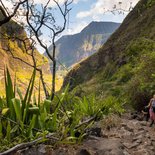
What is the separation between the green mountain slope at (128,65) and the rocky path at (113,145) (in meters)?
3.51

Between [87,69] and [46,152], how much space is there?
47249 millimetres

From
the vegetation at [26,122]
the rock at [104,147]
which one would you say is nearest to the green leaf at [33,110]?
the vegetation at [26,122]

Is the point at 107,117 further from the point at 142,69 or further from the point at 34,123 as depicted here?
the point at 142,69

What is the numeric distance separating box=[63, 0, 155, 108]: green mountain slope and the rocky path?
11.5ft

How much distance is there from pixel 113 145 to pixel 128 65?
23.7m

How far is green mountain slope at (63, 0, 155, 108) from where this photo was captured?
66.1 ft

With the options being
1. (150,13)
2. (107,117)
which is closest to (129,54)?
(150,13)

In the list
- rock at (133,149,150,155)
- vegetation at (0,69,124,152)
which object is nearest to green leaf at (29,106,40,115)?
vegetation at (0,69,124,152)

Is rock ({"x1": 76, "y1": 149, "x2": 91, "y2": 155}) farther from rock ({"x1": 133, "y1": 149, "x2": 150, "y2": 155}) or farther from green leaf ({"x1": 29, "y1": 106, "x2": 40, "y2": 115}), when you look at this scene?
rock ({"x1": 133, "y1": 149, "x2": 150, "y2": 155})

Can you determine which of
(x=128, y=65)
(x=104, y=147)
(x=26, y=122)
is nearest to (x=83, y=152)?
(x=104, y=147)

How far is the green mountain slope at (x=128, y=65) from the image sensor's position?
20141 mm

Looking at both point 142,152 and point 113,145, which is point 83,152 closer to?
point 113,145

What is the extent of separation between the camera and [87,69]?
52.8 m

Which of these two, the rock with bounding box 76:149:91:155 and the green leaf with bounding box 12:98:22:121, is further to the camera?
the green leaf with bounding box 12:98:22:121
